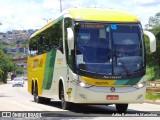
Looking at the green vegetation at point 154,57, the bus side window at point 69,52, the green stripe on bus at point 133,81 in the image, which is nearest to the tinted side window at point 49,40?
the bus side window at point 69,52

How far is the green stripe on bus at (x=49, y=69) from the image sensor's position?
2131 centimetres

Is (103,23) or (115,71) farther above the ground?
(103,23)

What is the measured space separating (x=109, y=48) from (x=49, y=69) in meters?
5.69

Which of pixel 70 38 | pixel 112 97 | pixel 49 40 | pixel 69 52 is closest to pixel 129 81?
pixel 112 97

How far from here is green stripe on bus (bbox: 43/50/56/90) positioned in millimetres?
21308

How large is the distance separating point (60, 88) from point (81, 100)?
9.15ft

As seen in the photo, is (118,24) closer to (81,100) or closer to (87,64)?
(87,64)

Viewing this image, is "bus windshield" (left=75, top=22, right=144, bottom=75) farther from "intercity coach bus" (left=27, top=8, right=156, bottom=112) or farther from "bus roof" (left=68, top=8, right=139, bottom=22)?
"bus roof" (left=68, top=8, right=139, bottom=22)

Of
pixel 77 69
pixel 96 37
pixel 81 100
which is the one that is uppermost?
pixel 96 37

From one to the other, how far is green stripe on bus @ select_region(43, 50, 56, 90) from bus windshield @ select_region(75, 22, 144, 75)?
12.0 ft

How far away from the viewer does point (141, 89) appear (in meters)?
17.3

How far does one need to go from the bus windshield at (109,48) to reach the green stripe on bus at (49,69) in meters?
3.67

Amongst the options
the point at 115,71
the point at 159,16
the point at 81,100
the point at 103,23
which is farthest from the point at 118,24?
the point at 159,16

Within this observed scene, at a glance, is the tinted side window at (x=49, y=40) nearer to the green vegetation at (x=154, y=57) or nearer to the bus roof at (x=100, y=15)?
the bus roof at (x=100, y=15)
